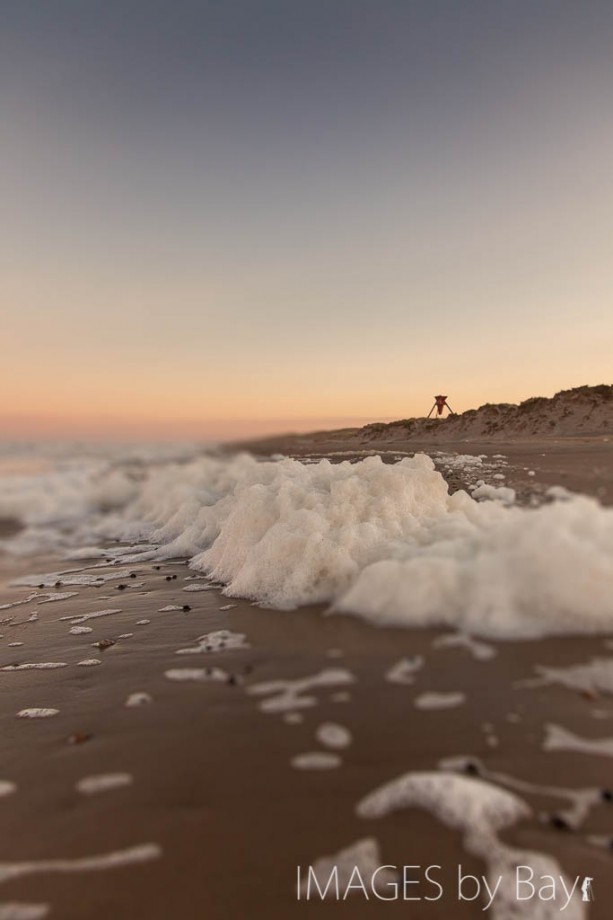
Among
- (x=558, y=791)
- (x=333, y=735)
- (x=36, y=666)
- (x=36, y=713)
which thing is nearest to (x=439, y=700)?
(x=333, y=735)

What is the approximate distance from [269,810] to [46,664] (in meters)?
3.12

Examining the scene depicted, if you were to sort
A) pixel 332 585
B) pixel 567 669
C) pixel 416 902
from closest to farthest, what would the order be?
pixel 416 902, pixel 567 669, pixel 332 585

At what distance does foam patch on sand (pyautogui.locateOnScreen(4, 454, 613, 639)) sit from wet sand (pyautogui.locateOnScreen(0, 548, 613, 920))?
1.14ft

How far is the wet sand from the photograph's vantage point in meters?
2.15

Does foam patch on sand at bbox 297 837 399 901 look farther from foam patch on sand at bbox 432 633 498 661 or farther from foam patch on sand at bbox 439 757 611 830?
foam patch on sand at bbox 432 633 498 661

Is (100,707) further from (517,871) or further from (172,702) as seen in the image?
(517,871)

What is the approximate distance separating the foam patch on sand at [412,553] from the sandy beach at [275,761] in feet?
0.92

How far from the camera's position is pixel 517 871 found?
2148 millimetres

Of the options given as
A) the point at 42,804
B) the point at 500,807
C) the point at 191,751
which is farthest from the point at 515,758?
the point at 42,804

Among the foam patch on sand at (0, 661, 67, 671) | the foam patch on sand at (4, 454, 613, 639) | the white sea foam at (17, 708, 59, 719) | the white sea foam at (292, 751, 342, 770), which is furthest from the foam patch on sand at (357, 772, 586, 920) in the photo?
the foam patch on sand at (0, 661, 67, 671)

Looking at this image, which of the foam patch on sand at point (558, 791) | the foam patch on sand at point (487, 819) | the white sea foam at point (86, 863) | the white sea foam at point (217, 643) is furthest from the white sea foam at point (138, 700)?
the foam patch on sand at point (558, 791)

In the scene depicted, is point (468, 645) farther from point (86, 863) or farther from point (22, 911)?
point (22, 911)

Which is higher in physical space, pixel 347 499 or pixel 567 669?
pixel 347 499

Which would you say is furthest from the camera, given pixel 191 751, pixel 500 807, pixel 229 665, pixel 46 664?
pixel 46 664
